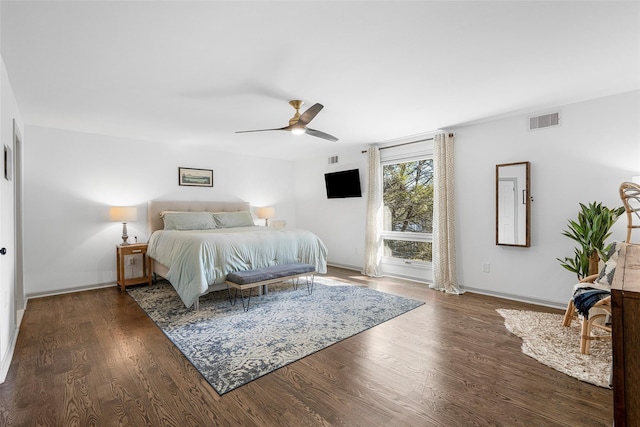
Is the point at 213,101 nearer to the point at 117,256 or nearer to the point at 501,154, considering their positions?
the point at 117,256

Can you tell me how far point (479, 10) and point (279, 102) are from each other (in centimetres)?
209

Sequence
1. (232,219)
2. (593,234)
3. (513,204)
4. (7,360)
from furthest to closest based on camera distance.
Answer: (232,219) < (513,204) < (593,234) < (7,360)

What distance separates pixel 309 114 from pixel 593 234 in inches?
124

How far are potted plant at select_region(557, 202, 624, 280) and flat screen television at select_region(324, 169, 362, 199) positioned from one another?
3.41 m

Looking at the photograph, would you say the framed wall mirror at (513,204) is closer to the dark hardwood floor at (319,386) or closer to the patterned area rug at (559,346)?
the patterned area rug at (559,346)

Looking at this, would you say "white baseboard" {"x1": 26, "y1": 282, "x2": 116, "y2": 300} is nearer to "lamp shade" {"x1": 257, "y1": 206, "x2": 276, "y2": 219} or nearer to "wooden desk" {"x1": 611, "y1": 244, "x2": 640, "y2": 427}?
"lamp shade" {"x1": 257, "y1": 206, "x2": 276, "y2": 219}

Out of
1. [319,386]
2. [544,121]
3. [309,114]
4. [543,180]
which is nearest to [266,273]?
[319,386]

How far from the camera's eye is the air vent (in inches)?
141

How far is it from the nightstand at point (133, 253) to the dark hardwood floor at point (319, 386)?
143 centimetres

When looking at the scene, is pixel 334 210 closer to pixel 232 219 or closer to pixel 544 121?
pixel 232 219

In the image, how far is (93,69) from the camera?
8.36ft

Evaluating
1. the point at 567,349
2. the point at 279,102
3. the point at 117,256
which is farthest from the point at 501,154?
the point at 117,256

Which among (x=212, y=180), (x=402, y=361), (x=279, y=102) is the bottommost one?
(x=402, y=361)

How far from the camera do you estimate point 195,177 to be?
18.7 ft
